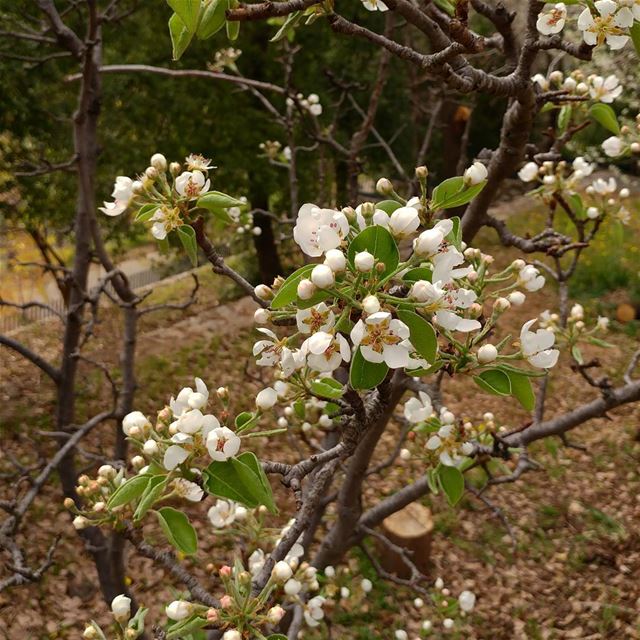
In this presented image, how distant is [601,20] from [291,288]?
895mm

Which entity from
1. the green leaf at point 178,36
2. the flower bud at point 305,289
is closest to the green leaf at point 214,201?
the green leaf at point 178,36

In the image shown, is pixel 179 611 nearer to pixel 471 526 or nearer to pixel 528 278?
pixel 528 278

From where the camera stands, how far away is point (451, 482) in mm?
1856

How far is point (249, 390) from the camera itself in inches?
271

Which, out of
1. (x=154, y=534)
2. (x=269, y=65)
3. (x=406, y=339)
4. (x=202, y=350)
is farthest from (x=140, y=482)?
(x=269, y=65)

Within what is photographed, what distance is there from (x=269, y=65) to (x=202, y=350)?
4.20 metres

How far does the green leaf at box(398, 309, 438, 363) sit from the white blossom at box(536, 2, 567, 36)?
3.07 feet

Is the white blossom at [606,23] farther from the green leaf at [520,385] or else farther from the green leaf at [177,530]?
the green leaf at [177,530]

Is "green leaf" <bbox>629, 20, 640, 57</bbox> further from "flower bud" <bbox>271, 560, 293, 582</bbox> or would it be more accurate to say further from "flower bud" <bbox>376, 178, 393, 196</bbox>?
"flower bud" <bbox>271, 560, 293, 582</bbox>

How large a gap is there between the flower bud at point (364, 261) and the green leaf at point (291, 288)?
0.08 metres

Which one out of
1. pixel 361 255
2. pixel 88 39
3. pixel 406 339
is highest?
pixel 88 39

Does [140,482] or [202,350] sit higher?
[140,482]

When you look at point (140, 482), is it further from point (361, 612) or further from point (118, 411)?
point (361, 612)

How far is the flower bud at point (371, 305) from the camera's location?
92 centimetres
